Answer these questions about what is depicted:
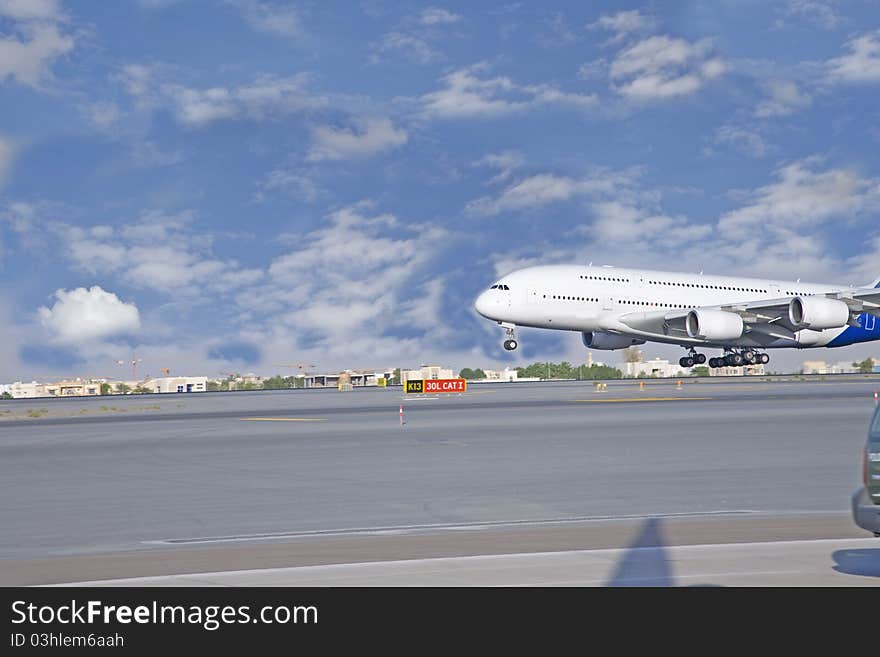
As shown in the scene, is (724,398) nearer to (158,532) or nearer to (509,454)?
(509,454)

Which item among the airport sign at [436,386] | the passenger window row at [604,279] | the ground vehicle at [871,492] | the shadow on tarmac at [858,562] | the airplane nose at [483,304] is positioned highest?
the passenger window row at [604,279]

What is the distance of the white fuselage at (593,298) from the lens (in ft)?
235

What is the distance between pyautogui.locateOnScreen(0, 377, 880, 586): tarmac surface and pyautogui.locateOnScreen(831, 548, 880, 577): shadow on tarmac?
37mm

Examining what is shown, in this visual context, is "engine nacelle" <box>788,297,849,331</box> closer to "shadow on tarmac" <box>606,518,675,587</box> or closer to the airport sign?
the airport sign

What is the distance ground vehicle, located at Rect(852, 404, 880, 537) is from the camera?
33.6 feet

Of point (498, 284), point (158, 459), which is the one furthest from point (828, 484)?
point (498, 284)

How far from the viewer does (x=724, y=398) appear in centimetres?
5388

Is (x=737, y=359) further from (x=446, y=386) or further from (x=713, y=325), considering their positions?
(x=446, y=386)

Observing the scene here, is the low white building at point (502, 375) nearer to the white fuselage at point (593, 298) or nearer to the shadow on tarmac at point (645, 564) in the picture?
the white fuselage at point (593, 298)

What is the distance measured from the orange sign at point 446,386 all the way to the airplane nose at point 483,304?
23.8ft

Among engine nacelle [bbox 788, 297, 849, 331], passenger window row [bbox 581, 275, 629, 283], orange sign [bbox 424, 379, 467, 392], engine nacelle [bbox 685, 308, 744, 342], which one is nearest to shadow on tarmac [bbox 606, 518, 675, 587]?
engine nacelle [bbox 685, 308, 744, 342]

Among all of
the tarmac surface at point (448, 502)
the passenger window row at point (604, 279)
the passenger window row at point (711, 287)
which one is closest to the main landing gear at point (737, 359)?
the passenger window row at point (711, 287)

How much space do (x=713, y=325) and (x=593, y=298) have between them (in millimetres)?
6852
